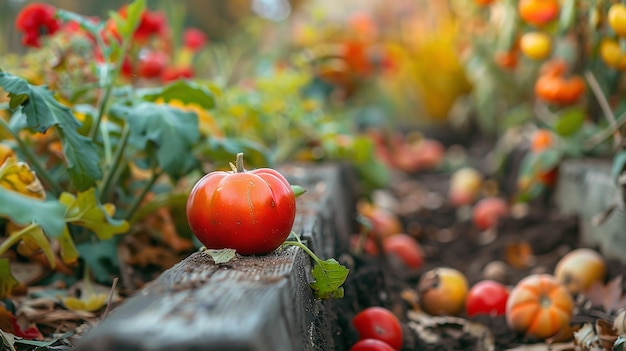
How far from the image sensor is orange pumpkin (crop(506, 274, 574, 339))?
210 cm

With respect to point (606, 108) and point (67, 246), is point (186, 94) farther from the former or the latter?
point (606, 108)

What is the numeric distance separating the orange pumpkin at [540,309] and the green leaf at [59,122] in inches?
49.1

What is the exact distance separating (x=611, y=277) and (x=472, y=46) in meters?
2.27

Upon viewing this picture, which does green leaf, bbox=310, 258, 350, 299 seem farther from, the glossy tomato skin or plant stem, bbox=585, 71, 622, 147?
plant stem, bbox=585, 71, 622, 147

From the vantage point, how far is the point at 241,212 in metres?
1.38

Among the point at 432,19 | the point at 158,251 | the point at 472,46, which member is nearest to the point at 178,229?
the point at 158,251

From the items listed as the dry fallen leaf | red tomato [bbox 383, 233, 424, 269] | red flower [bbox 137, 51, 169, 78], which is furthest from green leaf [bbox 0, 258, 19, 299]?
red tomato [bbox 383, 233, 424, 269]

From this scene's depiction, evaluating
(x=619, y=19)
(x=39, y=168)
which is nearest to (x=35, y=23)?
(x=39, y=168)

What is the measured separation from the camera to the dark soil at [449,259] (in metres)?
2.04

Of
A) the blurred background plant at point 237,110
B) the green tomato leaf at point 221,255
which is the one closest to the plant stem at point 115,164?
the blurred background plant at point 237,110

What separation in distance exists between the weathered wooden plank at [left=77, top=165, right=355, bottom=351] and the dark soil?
41 cm

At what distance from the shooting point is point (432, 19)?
252 inches

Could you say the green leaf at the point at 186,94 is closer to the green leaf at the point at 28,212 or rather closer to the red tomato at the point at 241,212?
the red tomato at the point at 241,212

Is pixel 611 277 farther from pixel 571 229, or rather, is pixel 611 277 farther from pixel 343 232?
pixel 343 232
